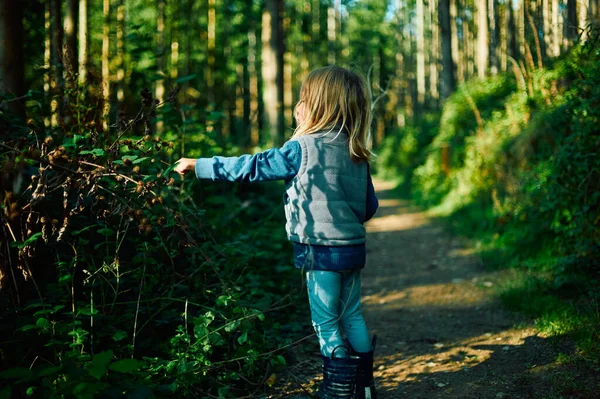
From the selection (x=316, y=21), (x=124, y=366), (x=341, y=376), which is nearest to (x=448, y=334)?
(x=341, y=376)

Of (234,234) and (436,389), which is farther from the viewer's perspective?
(234,234)

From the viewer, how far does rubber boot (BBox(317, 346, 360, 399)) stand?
2936 millimetres

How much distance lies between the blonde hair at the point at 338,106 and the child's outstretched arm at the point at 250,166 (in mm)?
196

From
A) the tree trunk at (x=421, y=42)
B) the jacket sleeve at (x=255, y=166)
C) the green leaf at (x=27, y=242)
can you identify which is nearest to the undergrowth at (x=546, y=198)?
the jacket sleeve at (x=255, y=166)

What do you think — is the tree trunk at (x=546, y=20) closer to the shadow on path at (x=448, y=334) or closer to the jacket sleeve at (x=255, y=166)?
the shadow on path at (x=448, y=334)

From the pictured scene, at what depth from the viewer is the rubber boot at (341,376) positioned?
294cm

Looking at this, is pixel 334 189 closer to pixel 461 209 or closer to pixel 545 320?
pixel 545 320

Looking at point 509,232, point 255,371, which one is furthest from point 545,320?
point 509,232

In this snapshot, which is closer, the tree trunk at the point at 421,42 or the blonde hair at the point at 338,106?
the blonde hair at the point at 338,106

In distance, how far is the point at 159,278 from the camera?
3.44 meters

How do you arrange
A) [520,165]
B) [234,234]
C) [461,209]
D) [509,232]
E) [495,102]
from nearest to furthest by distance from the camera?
[234,234], [509,232], [520,165], [461,209], [495,102]

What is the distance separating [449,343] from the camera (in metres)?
4.39

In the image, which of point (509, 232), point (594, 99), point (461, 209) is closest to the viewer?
point (594, 99)

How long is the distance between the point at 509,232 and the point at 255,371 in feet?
15.5
